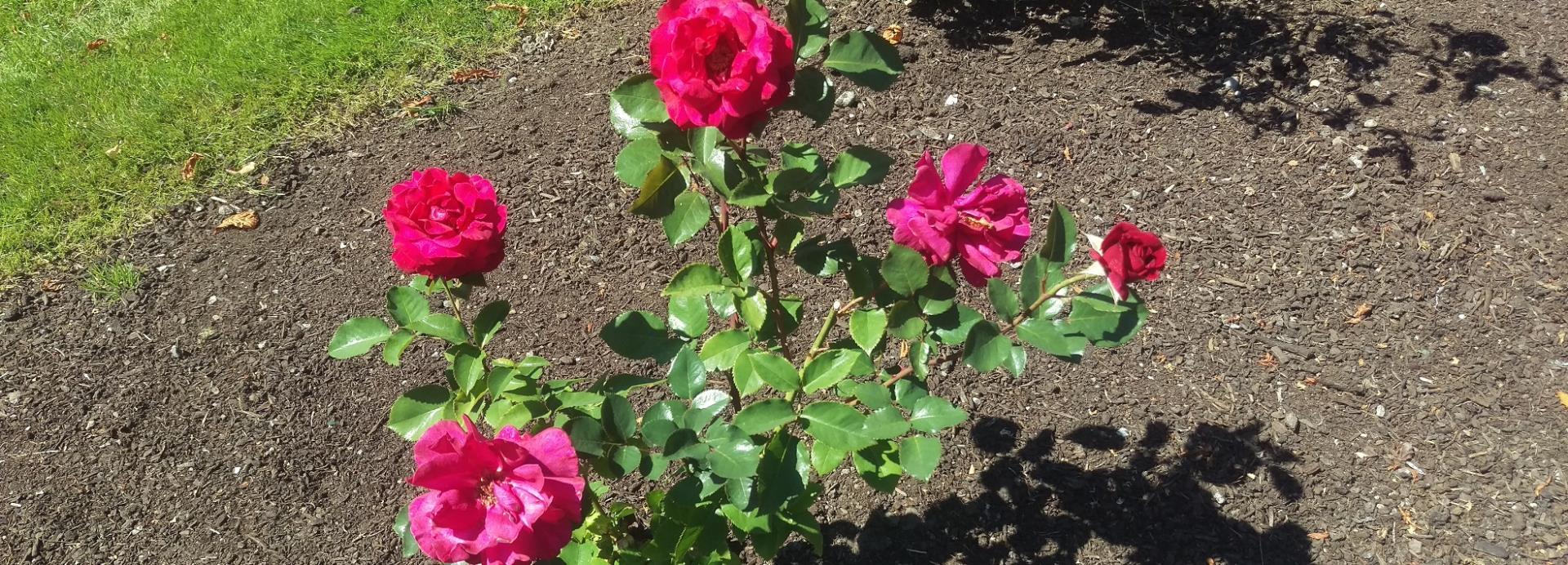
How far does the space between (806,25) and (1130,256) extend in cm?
50

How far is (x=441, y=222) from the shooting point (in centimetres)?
135

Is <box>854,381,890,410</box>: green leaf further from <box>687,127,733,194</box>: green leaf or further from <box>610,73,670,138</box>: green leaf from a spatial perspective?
<box>610,73,670,138</box>: green leaf

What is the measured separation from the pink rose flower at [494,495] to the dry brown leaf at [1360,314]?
2.33 meters

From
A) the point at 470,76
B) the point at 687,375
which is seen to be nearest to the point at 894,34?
the point at 470,76

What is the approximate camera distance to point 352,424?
8.67 ft

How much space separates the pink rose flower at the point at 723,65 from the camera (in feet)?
3.56

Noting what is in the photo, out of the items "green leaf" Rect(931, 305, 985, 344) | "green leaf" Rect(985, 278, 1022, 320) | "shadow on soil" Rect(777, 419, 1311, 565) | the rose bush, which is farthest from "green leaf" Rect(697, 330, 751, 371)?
"shadow on soil" Rect(777, 419, 1311, 565)

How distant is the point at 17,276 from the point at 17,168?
64 centimetres

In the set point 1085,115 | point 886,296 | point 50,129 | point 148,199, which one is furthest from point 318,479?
point 1085,115

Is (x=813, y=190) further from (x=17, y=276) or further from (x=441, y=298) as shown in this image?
(x=17, y=276)

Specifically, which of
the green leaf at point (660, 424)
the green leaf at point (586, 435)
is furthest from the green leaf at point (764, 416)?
the green leaf at point (586, 435)

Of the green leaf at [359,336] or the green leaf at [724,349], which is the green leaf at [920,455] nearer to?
the green leaf at [724,349]

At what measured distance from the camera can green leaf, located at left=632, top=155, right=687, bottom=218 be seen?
1.33m

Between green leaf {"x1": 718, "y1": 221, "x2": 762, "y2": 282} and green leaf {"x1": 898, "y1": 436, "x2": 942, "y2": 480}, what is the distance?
14.6 inches
